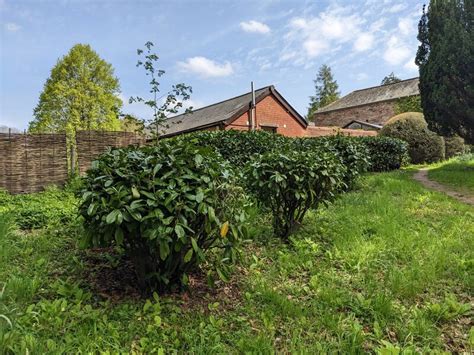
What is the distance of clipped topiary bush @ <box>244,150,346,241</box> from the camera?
11.3 ft

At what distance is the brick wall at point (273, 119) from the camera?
16.3m

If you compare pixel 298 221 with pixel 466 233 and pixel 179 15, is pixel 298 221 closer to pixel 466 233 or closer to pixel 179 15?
pixel 466 233

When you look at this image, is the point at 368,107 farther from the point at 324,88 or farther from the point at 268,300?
the point at 268,300

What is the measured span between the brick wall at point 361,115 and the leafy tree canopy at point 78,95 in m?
21.7

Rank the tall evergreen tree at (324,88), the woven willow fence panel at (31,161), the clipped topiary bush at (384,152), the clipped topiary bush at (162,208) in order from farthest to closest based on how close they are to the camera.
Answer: the tall evergreen tree at (324,88) → the clipped topiary bush at (384,152) → the woven willow fence panel at (31,161) → the clipped topiary bush at (162,208)

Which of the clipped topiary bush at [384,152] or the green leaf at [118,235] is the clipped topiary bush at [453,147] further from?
the green leaf at [118,235]

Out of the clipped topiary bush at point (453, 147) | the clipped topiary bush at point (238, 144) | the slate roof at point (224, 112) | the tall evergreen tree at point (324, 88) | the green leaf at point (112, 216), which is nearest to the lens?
the green leaf at point (112, 216)

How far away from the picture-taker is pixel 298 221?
3.78 m

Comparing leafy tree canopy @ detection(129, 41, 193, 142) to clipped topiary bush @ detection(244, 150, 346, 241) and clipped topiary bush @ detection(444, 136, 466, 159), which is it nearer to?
clipped topiary bush @ detection(244, 150, 346, 241)

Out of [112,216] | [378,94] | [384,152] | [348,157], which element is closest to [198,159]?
[112,216]

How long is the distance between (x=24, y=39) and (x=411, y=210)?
6110 millimetres

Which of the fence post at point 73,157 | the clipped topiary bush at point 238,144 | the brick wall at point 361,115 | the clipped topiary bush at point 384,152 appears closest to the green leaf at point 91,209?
the clipped topiary bush at point 238,144

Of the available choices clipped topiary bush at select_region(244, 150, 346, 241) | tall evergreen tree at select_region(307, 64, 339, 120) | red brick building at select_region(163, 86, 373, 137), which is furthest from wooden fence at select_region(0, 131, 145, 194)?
tall evergreen tree at select_region(307, 64, 339, 120)

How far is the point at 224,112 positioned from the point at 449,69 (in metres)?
10.3
